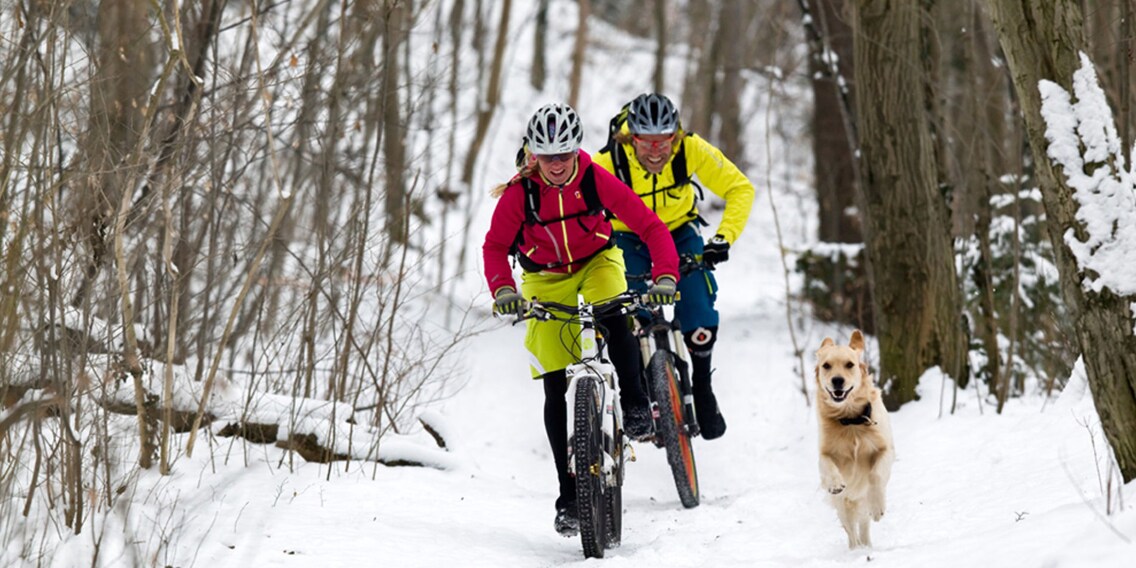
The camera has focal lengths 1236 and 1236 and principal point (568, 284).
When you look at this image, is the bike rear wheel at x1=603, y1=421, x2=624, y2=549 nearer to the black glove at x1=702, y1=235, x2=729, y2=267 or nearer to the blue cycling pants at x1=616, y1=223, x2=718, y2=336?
the black glove at x1=702, y1=235, x2=729, y2=267

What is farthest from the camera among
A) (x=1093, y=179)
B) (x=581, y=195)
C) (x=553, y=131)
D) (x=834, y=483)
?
(x=581, y=195)

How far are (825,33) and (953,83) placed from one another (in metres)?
19.1

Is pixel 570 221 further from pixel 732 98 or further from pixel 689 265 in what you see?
pixel 732 98

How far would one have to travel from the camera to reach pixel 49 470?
5.38m

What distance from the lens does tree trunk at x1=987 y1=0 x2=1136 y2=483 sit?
4707 mm

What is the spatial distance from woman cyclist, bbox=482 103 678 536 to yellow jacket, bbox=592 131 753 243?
1220mm

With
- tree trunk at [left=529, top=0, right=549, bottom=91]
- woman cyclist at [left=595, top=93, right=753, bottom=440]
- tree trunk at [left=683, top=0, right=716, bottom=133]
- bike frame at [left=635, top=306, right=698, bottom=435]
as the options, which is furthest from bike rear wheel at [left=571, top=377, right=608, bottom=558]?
tree trunk at [left=529, top=0, right=549, bottom=91]

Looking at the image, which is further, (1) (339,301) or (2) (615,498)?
(1) (339,301)

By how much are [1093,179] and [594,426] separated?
98.7 inches

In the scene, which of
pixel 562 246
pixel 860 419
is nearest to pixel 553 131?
pixel 562 246

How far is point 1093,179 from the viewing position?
4.73 m

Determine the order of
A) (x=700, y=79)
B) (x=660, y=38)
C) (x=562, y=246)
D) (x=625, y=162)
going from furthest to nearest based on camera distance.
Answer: (x=700, y=79) < (x=660, y=38) < (x=625, y=162) < (x=562, y=246)

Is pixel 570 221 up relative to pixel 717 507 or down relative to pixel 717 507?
up

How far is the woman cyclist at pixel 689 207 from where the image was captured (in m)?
7.53
